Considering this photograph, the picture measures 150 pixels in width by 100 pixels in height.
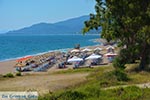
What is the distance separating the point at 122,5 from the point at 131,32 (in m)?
2.20

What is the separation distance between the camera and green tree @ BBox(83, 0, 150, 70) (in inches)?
1033

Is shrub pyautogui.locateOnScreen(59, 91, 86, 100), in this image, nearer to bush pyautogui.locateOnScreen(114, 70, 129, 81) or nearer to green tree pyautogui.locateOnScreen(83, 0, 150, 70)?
bush pyautogui.locateOnScreen(114, 70, 129, 81)

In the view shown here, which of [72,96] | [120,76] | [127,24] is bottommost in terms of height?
[120,76]

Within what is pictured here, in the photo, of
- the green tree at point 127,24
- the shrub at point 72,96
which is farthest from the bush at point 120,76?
the shrub at point 72,96

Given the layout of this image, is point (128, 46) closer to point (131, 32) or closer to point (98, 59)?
point (131, 32)

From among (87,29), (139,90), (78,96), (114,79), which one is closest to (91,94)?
(78,96)

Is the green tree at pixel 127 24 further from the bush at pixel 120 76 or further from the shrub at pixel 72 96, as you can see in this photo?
the shrub at pixel 72 96

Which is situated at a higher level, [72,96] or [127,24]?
[127,24]

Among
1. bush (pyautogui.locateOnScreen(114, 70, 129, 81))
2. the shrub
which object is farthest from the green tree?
the shrub

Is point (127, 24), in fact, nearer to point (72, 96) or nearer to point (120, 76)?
point (120, 76)

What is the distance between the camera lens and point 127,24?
26.4 m

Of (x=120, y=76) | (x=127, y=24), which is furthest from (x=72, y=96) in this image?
(x=127, y=24)

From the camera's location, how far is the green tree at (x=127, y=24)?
26.2 metres

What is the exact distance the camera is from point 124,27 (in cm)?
2786
